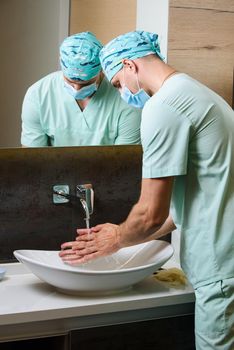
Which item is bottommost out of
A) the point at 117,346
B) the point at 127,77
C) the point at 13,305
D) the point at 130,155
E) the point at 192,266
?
the point at 117,346

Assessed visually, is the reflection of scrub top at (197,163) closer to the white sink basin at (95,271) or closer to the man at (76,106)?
the white sink basin at (95,271)

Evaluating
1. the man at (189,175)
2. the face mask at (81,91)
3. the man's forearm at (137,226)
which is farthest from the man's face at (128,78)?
the man's forearm at (137,226)

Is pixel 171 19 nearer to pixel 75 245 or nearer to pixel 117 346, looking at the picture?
pixel 75 245

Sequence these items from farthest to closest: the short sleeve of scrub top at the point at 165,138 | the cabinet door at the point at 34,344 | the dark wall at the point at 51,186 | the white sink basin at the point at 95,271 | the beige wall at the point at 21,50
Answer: the dark wall at the point at 51,186
the beige wall at the point at 21,50
the cabinet door at the point at 34,344
the white sink basin at the point at 95,271
the short sleeve of scrub top at the point at 165,138

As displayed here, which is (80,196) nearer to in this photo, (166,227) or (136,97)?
(166,227)

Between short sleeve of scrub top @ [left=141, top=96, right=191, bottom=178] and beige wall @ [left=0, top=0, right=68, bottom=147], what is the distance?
55cm

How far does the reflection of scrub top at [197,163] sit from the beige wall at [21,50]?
54 centimetres

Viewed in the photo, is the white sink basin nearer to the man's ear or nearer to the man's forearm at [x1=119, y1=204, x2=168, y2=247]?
the man's forearm at [x1=119, y1=204, x2=168, y2=247]

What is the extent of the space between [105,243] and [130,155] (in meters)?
0.50

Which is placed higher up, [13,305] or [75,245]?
[75,245]

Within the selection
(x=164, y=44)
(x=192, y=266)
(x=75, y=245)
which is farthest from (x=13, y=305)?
(x=164, y=44)

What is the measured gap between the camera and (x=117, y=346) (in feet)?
5.28

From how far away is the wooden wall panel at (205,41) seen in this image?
6.43 feet

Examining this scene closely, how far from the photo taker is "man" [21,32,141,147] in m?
1.81
